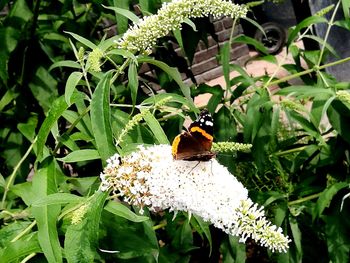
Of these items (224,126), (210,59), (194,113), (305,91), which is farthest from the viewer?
(210,59)

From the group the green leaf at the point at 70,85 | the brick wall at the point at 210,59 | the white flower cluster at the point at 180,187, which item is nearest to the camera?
the white flower cluster at the point at 180,187

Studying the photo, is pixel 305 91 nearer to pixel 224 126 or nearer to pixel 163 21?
pixel 224 126

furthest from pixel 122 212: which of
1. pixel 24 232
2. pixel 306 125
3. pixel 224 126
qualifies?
pixel 306 125

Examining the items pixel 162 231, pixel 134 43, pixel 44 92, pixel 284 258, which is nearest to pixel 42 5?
pixel 44 92

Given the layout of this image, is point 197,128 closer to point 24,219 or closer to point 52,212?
point 52,212

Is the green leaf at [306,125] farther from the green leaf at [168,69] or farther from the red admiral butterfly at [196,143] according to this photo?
the red admiral butterfly at [196,143]

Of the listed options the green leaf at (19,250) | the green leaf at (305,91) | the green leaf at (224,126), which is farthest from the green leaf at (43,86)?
the green leaf at (19,250)

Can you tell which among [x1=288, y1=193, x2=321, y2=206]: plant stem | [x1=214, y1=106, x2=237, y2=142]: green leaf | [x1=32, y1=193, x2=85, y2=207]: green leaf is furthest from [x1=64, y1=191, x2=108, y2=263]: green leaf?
[x1=288, y1=193, x2=321, y2=206]: plant stem
